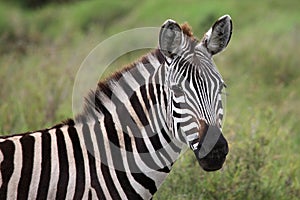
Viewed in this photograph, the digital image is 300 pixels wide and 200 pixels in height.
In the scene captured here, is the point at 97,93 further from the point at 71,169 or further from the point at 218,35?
the point at 218,35

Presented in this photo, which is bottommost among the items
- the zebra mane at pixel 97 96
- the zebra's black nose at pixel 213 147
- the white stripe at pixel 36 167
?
the zebra's black nose at pixel 213 147

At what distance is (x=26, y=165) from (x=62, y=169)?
216 mm

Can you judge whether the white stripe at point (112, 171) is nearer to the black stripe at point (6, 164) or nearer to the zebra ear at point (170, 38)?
the black stripe at point (6, 164)

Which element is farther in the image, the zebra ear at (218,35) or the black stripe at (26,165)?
the zebra ear at (218,35)

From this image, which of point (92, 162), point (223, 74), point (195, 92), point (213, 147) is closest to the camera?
point (213, 147)

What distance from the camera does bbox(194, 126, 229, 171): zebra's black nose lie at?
137 inches

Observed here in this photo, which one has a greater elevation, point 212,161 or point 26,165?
point 26,165

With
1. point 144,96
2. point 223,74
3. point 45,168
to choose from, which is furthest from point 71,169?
point 223,74

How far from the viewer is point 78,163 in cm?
367

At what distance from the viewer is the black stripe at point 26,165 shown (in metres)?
3.58

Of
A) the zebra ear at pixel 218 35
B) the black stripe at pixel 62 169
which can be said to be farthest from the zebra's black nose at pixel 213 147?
the black stripe at pixel 62 169

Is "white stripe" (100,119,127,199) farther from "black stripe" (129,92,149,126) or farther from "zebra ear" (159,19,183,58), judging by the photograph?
"zebra ear" (159,19,183,58)

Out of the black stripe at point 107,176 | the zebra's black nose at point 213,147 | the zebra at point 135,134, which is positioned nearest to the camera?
the zebra's black nose at point 213,147

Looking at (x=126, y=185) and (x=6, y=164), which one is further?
(x=126, y=185)
